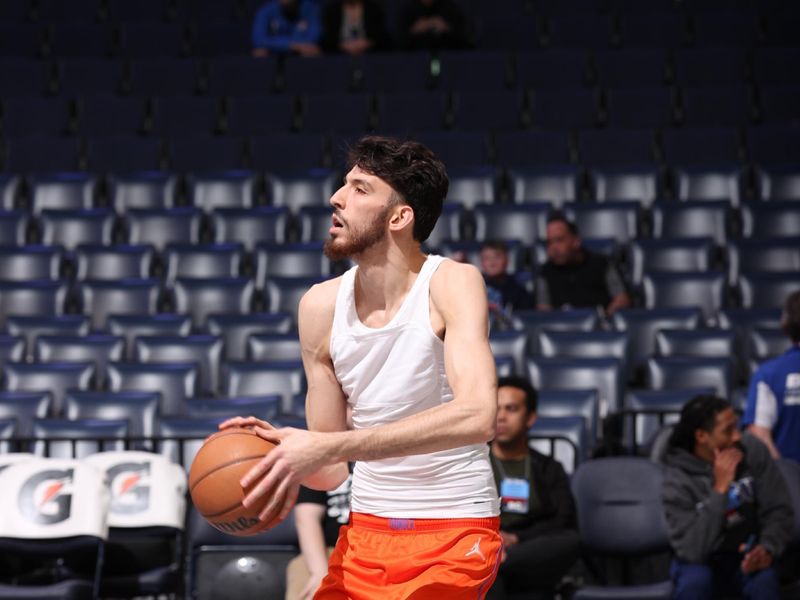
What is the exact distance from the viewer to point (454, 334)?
3.02m

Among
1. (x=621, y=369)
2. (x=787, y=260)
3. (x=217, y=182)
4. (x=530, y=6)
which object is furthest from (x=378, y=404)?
(x=530, y=6)

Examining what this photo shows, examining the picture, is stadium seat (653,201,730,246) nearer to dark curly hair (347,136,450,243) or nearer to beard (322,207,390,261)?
dark curly hair (347,136,450,243)

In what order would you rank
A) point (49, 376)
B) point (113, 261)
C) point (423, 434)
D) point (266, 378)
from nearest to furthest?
point (423, 434) < point (266, 378) < point (49, 376) < point (113, 261)

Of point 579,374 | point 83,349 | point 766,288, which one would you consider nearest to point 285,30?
point 83,349

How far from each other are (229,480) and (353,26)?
934 centimetres

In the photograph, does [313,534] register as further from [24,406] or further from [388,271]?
[24,406]

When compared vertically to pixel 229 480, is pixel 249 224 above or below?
above

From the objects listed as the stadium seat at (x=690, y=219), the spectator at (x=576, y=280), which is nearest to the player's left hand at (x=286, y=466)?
the spectator at (x=576, y=280)

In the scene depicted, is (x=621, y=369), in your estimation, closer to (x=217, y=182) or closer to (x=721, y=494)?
(x=721, y=494)

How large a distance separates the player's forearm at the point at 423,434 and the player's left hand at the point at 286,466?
0.13ft

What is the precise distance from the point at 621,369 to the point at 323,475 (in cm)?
440

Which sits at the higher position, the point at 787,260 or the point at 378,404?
the point at 787,260

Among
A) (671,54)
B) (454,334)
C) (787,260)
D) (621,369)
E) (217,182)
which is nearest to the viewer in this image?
(454,334)

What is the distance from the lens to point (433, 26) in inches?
456
